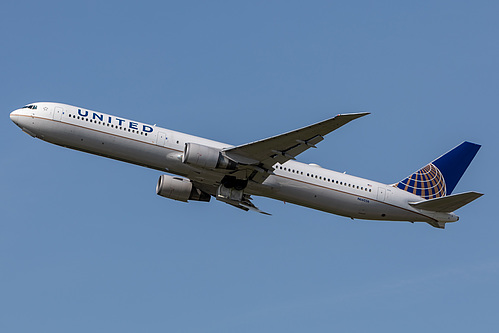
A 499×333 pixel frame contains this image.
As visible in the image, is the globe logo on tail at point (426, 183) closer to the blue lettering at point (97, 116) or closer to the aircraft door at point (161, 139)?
the aircraft door at point (161, 139)

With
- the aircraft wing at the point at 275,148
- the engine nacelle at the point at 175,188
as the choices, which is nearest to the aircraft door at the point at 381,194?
the aircraft wing at the point at 275,148

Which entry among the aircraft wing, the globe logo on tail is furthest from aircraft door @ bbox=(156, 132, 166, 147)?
the globe logo on tail

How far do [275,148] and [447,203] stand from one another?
527 inches

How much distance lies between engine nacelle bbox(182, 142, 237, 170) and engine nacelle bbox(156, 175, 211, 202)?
6427 mm

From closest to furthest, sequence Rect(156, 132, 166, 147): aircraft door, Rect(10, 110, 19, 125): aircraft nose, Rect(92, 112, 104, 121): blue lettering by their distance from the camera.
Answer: Rect(92, 112, 104, 121): blue lettering → Rect(156, 132, 166, 147): aircraft door → Rect(10, 110, 19, 125): aircraft nose

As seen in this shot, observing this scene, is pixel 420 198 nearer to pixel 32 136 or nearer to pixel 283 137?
pixel 283 137

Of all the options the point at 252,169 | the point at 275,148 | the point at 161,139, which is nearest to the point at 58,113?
the point at 161,139

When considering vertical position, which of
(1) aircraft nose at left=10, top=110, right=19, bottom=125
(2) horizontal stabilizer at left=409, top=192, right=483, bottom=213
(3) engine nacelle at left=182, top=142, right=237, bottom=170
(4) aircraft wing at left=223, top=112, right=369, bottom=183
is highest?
(1) aircraft nose at left=10, top=110, right=19, bottom=125

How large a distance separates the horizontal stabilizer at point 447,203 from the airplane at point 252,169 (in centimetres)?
7

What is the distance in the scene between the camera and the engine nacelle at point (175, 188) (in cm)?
5097

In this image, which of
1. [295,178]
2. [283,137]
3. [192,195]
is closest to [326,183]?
[295,178]

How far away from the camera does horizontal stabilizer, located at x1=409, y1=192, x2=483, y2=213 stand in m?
47.4

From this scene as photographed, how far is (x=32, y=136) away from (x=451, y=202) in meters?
28.1

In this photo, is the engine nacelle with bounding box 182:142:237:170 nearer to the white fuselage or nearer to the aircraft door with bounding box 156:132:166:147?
the white fuselage
